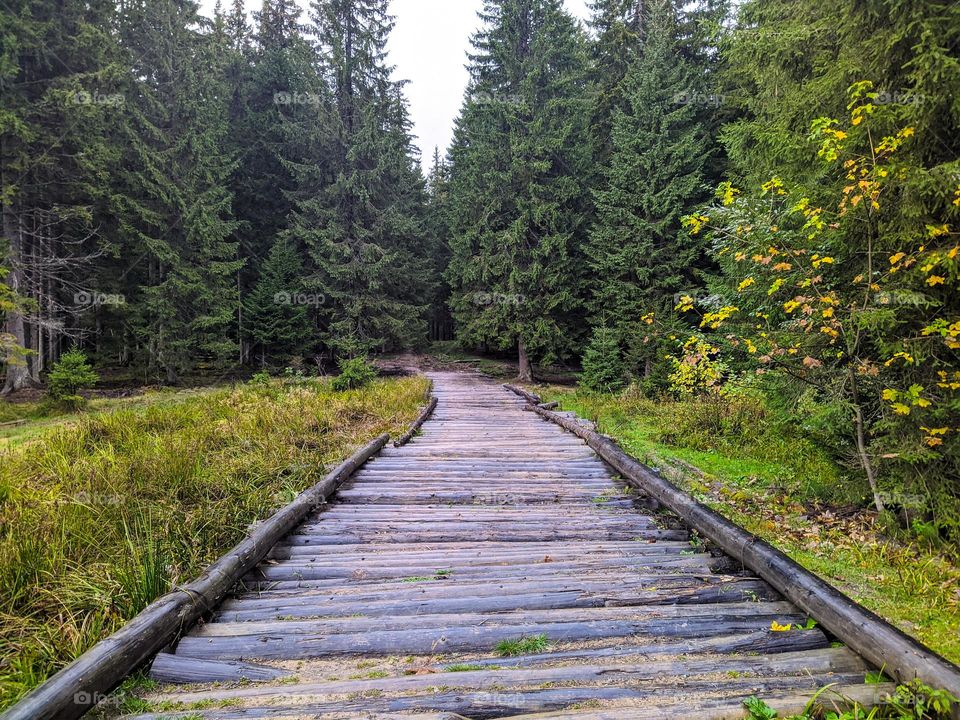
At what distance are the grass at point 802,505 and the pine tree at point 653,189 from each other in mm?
9332

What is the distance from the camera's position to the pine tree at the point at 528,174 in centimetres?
2066

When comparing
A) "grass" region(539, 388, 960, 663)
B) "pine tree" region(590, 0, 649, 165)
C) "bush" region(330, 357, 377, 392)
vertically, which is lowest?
"grass" region(539, 388, 960, 663)

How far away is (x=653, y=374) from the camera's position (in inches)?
549

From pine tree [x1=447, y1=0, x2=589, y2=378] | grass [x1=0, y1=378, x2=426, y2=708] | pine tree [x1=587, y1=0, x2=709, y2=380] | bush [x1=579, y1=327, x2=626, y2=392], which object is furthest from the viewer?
pine tree [x1=447, y1=0, x2=589, y2=378]

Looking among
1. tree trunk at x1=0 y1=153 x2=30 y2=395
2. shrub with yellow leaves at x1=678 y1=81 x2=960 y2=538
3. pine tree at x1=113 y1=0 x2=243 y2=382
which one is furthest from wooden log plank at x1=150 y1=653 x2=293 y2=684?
pine tree at x1=113 y1=0 x2=243 y2=382

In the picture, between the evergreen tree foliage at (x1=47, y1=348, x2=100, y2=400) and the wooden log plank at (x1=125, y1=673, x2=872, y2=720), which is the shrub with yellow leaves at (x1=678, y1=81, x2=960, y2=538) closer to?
the wooden log plank at (x1=125, y1=673, x2=872, y2=720)

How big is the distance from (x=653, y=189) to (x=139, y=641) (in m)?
19.8

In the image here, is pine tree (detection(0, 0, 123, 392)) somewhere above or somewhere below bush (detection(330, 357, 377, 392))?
above

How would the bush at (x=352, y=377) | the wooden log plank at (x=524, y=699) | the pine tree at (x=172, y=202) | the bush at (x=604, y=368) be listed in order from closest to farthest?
the wooden log plank at (x=524, y=699) → the bush at (x=352, y=377) → the bush at (x=604, y=368) → the pine tree at (x=172, y=202)

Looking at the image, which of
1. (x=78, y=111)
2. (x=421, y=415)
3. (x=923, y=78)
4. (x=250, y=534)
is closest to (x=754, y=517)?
(x=923, y=78)

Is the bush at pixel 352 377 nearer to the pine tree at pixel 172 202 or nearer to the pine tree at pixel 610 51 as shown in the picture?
the pine tree at pixel 172 202

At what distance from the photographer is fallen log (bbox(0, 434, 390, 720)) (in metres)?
1.64

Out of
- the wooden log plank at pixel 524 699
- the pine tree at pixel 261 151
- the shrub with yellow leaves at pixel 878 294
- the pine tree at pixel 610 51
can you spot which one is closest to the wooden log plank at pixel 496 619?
the wooden log plank at pixel 524 699

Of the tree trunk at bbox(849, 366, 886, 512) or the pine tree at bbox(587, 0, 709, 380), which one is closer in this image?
the tree trunk at bbox(849, 366, 886, 512)
